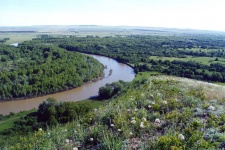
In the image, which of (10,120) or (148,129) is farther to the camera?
(10,120)

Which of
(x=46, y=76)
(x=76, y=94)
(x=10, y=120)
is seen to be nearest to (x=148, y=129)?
(x=10, y=120)

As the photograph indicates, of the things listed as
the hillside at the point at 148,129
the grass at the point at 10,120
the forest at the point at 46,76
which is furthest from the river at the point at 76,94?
the hillside at the point at 148,129

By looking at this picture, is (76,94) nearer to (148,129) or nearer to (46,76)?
(46,76)

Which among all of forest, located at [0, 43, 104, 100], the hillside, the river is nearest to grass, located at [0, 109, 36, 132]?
the river

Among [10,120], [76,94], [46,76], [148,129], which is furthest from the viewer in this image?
[46,76]

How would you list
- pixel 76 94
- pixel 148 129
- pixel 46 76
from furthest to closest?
1. pixel 46 76
2. pixel 76 94
3. pixel 148 129

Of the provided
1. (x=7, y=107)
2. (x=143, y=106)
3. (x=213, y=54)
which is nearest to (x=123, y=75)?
(x=7, y=107)

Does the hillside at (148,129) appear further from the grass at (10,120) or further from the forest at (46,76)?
the forest at (46,76)

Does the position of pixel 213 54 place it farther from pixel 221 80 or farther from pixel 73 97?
pixel 73 97

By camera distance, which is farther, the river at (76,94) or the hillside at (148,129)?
the river at (76,94)

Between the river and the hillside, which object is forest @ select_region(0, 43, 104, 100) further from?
the hillside
